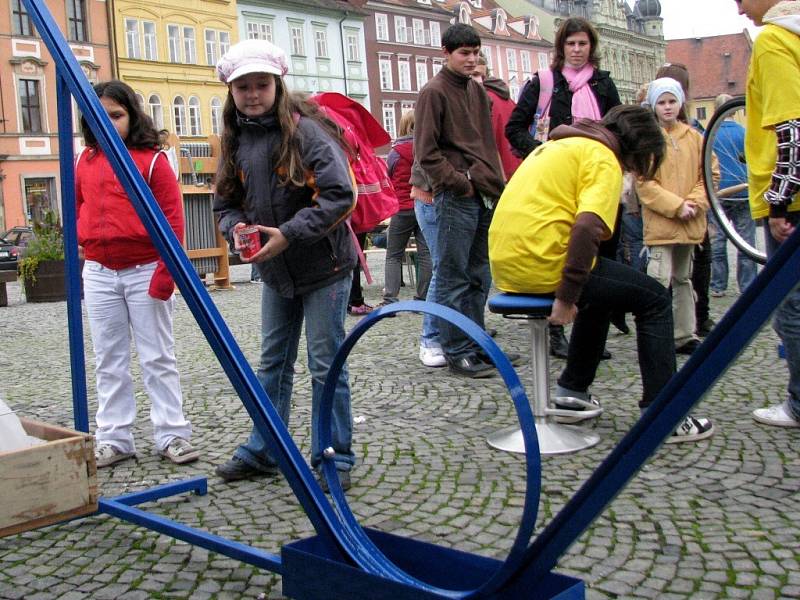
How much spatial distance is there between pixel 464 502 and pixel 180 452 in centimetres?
150

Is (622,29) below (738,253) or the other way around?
the other way around

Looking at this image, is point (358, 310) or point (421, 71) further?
point (421, 71)

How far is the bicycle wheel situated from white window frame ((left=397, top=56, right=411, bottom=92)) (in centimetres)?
5647

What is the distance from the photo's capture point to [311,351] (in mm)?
4211

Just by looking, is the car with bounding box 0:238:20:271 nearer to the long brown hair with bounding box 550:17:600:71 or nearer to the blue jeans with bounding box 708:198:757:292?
the blue jeans with bounding box 708:198:757:292

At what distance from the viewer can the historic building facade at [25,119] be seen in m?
41.7

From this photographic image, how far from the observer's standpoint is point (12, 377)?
25.3 ft

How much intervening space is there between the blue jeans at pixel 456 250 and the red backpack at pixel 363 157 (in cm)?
193

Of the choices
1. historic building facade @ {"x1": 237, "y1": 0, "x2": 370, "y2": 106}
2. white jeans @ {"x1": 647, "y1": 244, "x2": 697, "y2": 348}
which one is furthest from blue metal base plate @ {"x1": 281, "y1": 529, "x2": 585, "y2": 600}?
historic building facade @ {"x1": 237, "y1": 0, "x2": 370, "y2": 106}

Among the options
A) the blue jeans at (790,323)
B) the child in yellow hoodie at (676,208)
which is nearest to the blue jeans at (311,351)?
the blue jeans at (790,323)

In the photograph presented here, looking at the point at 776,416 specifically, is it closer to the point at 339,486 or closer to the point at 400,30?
the point at 339,486

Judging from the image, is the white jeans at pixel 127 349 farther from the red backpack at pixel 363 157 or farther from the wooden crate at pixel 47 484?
the wooden crate at pixel 47 484

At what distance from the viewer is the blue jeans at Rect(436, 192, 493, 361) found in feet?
21.2

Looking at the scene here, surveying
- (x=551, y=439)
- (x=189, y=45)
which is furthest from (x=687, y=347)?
(x=189, y=45)
